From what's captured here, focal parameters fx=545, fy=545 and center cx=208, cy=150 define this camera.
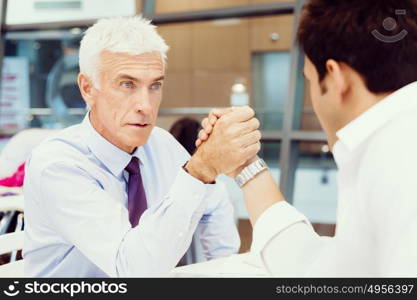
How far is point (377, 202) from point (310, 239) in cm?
20

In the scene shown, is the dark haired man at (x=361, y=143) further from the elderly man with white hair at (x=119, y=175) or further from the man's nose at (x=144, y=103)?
the man's nose at (x=144, y=103)

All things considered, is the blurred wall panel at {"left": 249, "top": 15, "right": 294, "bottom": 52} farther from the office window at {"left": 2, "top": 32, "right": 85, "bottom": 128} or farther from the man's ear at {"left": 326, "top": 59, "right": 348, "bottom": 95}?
the man's ear at {"left": 326, "top": 59, "right": 348, "bottom": 95}

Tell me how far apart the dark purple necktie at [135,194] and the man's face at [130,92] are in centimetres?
6

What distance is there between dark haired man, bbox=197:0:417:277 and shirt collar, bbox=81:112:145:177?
0.43m

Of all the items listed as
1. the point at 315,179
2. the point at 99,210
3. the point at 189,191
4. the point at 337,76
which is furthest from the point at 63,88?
the point at 337,76

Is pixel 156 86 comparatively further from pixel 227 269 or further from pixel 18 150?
pixel 18 150

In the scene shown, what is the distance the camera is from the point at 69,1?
13.2ft

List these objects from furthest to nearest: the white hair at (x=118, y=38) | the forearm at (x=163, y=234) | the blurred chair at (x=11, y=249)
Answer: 1. the blurred chair at (x=11, y=249)
2. the white hair at (x=118, y=38)
3. the forearm at (x=163, y=234)

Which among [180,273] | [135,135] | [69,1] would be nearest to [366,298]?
[180,273]

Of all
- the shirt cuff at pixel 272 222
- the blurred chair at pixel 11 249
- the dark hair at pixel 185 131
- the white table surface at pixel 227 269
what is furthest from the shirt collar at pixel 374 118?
the dark hair at pixel 185 131

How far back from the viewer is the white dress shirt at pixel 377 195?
2.19ft

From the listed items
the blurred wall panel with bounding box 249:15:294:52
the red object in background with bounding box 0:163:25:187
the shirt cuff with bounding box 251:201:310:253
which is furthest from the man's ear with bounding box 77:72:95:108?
the blurred wall panel with bounding box 249:15:294:52

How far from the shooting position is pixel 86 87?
4.12 feet

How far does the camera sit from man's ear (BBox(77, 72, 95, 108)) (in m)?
1.25
